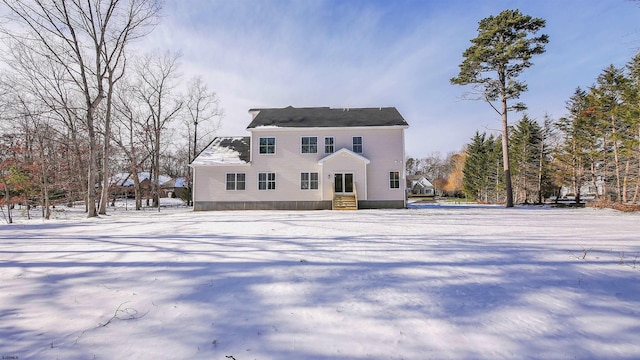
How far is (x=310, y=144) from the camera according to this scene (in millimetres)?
19094

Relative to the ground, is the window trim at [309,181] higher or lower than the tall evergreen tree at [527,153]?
lower

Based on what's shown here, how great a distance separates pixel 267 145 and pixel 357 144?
6124mm

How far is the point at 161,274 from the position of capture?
3.84m

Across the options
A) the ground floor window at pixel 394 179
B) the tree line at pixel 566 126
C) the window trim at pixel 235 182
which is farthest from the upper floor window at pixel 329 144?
the tree line at pixel 566 126

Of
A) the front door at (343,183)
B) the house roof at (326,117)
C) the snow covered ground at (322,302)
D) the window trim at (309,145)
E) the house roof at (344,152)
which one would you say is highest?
the house roof at (326,117)

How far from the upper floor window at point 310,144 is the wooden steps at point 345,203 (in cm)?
363

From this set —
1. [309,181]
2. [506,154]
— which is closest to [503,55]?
[506,154]

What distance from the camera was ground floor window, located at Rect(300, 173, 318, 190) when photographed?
1878 centimetres

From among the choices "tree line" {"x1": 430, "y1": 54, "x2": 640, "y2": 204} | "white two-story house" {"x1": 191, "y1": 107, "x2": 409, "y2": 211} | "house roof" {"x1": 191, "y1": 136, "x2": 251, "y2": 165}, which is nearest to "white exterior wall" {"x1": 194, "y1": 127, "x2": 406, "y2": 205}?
"white two-story house" {"x1": 191, "y1": 107, "x2": 409, "y2": 211}

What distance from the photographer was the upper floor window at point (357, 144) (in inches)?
746

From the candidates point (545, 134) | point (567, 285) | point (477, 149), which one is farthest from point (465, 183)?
point (567, 285)

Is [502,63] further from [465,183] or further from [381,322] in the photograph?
[465,183]

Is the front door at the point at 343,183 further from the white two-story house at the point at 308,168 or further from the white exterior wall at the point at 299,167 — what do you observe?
the white exterior wall at the point at 299,167

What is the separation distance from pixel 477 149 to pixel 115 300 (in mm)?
46674
